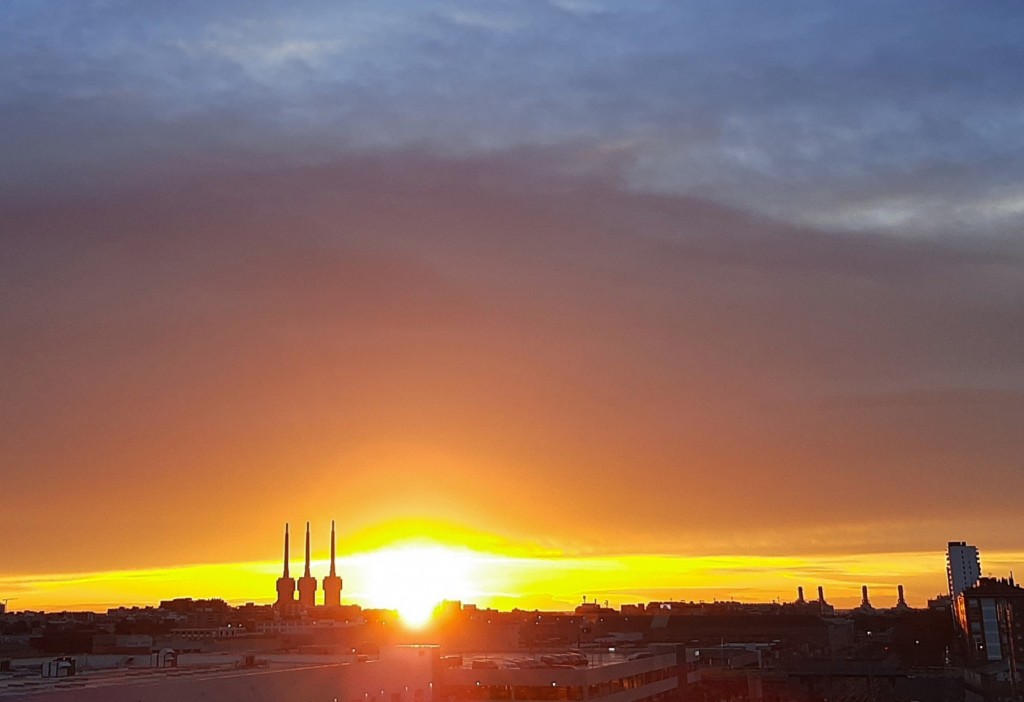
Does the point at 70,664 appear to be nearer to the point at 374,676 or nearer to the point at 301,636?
the point at 374,676

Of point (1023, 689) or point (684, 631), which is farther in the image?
point (684, 631)

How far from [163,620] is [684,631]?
8733 cm

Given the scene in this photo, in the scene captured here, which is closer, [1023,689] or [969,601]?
[1023,689]

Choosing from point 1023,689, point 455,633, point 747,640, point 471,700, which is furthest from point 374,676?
point 747,640

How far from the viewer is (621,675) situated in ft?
265

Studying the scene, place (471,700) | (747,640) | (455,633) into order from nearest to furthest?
(471,700)
(455,633)
(747,640)

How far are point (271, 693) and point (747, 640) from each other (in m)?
139

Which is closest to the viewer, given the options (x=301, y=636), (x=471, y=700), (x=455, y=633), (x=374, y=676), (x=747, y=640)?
(x=374, y=676)

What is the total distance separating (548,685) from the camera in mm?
72312

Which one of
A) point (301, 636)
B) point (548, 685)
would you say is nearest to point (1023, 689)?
point (548, 685)

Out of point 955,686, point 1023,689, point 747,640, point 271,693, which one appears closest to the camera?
point 271,693

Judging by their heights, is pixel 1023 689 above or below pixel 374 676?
below

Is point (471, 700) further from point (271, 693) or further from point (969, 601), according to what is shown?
point (969, 601)

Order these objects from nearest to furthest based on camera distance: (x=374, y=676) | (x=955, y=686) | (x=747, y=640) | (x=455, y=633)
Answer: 1. (x=374, y=676)
2. (x=955, y=686)
3. (x=455, y=633)
4. (x=747, y=640)
